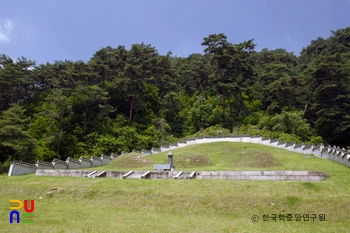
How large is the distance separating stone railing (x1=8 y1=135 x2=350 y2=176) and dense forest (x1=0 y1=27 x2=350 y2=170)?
6.05 ft

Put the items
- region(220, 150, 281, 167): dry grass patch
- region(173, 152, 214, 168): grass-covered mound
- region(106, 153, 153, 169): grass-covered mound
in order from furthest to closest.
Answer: region(106, 153, 153, 169): grass-covered mound
region(220, 150, 281, 167): dry grass patch
region(173, 152, 214, 168): grass-covered mound

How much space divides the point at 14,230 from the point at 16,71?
33548 mm

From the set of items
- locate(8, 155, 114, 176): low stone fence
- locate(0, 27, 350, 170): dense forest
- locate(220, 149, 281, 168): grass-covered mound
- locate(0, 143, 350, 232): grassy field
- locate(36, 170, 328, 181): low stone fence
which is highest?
locate(0, 27, 350, 170): dense forest

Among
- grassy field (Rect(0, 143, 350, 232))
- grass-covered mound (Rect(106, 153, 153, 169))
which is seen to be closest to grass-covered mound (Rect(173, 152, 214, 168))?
grass-covered mound (Rect(106, 153, 153, 169))

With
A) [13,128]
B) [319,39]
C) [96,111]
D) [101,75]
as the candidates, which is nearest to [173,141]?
[96,111]

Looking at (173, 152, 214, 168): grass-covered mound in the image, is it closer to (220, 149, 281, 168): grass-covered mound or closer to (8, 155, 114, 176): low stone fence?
(220, 149, 281, 168): grass-covered mound

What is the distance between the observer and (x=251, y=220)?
928 centimetres

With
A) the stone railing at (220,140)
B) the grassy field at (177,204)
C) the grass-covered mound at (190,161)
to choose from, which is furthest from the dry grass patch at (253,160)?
the grassy field at (177,204)

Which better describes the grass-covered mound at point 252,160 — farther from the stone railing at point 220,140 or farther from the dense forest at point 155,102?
the dense forest at point 155,102

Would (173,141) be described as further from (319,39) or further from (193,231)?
(319,39)

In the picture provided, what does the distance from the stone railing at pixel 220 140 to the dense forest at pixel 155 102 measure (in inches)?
72.7

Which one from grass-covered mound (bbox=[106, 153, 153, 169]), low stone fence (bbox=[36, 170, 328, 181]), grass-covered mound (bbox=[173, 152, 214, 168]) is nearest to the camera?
low stone fence (bbox=[36, 170, 328, 181])

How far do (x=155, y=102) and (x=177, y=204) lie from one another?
31677 mm

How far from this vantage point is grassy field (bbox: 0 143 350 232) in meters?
8.62
